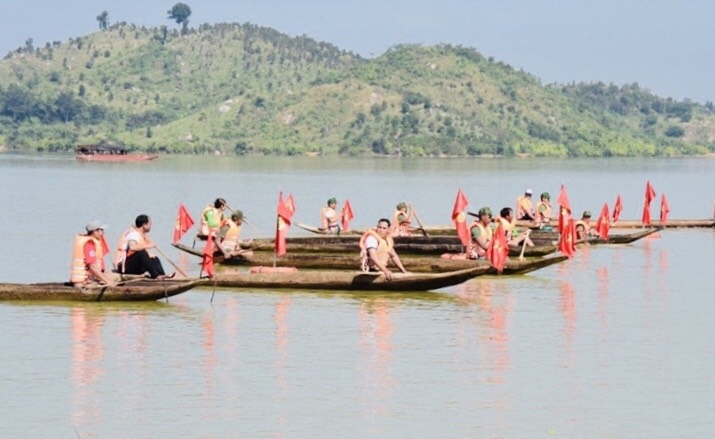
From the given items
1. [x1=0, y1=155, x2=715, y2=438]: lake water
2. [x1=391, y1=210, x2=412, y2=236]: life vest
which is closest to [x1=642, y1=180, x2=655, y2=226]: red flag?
[x1=0, y1=155, x2=715, y2=438]: lake water

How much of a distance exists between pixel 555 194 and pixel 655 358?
66.4 metres

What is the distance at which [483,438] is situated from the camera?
1817 cm

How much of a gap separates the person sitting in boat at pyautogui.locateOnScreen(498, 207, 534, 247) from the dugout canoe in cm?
253

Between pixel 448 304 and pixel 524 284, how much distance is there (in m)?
4.30

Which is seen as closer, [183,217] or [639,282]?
[639,282]

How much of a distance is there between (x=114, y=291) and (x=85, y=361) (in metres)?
4.18

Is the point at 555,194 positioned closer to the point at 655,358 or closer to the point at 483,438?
the point at 655,358

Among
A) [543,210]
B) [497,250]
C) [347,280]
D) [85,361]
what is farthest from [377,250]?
[543,210]

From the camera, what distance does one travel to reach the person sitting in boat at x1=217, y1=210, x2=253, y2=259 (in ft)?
112

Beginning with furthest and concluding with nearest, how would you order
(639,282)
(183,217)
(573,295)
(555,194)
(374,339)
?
(555,194) < (183,217) < (639,282) < (573,295) < (374,339)

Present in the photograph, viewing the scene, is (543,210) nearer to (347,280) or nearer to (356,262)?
(356,262)

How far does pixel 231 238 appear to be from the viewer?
113ft

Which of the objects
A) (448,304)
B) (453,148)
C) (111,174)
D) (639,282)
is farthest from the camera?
(453,148)

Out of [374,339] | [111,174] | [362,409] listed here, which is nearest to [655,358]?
[374,339]
